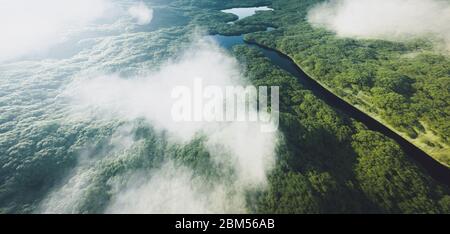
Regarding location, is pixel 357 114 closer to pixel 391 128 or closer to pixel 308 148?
pixel 391 128

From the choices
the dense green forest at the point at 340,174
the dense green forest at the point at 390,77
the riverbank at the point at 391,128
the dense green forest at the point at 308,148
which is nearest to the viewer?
the dense green forest at the point at 340,174

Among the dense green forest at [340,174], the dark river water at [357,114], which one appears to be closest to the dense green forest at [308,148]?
the dense green forest at [340,174]

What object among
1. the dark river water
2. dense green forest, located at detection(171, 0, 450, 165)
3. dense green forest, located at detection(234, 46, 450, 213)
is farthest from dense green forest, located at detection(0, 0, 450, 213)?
the dark river water

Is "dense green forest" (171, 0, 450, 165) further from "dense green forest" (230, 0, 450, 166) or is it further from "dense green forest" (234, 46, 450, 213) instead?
"dense green forest" (234, 46, 450, 213)

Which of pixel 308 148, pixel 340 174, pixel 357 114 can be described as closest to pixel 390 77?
pixel 357 114

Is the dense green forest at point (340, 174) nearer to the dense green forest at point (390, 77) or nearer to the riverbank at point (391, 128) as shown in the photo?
the riverbank at point (391, 128)
